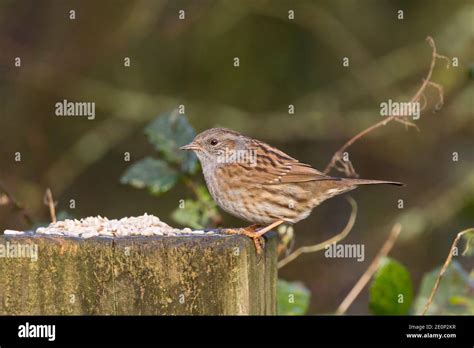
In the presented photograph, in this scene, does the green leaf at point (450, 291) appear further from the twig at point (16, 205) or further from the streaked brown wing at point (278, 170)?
the twig at point (16, 205)

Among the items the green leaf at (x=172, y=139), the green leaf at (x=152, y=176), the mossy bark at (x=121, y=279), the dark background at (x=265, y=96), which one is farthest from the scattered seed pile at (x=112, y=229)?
the dark background at (x=265, y=96)

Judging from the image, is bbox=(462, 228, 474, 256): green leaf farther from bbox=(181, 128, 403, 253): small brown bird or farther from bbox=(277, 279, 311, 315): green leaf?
bbox=(277, 279, 311, 315): green leaf

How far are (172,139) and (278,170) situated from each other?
74cm

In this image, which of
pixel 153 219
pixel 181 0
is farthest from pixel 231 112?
pixel 153 219

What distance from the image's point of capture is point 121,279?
10.9 ft

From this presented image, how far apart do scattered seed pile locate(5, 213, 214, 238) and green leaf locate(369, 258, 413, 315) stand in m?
1.12

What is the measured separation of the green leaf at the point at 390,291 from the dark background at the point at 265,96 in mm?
3682

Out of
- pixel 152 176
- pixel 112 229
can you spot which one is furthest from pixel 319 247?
pixel 112 229

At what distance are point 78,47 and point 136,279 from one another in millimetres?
6366

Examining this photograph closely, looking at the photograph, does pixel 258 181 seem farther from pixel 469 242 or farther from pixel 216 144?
pixel 469 242

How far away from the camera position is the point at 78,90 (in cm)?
925

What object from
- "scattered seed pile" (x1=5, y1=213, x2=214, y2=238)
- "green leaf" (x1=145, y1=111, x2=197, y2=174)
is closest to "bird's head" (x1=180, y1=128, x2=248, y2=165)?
"green leaf" (x1=145, y1=111, x2=197, y2=174)

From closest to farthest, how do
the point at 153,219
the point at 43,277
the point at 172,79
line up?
the point at 43,277 → the point at 153,219 → the point at 172,79
